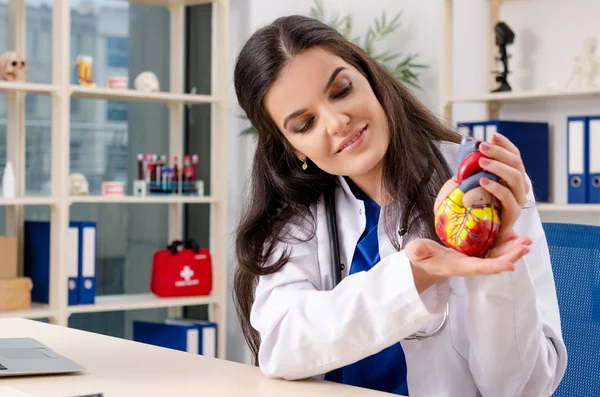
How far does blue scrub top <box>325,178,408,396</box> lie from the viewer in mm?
1531

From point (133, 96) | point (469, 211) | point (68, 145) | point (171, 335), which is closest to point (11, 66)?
point (68, 145)

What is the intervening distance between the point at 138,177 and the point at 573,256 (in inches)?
111

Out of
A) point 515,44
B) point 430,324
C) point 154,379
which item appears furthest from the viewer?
point 515,44

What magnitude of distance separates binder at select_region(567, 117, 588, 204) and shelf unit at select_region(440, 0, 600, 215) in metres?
0.06

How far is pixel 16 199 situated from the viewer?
343 cm

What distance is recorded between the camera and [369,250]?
5.11 feet

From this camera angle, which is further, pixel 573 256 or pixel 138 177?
pixel 138 177

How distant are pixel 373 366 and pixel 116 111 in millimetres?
2919

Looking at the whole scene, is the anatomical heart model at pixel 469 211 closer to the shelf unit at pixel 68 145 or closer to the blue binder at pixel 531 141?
the blue binder at pixel 531 141

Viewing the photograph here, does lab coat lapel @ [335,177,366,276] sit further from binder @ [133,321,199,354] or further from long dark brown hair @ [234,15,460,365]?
binder @ [133,321,199,354]

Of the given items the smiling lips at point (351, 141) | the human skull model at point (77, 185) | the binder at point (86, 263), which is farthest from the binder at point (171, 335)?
the smiling lips at point (351, 141)

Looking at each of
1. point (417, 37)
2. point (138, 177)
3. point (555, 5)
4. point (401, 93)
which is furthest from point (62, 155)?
point (401, 93)

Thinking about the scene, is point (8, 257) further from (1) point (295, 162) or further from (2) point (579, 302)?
(2) point (579, 302)

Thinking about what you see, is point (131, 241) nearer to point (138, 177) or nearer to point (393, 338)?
point (138, 177)
